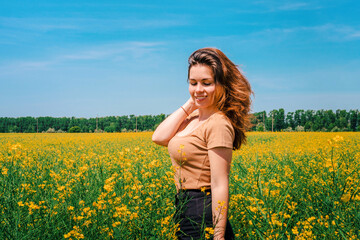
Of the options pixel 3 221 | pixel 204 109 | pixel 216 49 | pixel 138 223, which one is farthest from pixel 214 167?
pixel 3 221

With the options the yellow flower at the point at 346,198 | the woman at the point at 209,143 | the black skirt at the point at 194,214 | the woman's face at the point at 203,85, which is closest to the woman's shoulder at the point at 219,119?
the woman at the point at 209,143

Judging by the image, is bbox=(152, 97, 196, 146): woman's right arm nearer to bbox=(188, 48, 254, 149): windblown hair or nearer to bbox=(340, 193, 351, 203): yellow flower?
bbox=(188, 48, 254, 149): windblown hair

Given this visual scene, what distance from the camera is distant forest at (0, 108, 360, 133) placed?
1917 inches

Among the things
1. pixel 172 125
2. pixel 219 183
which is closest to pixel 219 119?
pixel 219 183

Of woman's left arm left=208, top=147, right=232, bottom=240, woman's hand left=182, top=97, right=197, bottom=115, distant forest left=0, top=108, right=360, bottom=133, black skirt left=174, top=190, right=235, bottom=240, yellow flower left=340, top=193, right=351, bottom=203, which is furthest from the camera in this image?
distant forest left=0, top=108, right=360, bottom=133

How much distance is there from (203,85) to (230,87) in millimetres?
224

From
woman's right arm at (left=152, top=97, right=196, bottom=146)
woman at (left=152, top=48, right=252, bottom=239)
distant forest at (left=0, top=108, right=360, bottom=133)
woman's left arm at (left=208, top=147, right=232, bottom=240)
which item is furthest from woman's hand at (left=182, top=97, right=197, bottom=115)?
distant forest at (left=0, top=108, right=360, bottom=133)

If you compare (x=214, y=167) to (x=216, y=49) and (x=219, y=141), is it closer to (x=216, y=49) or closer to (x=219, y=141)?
(x=219, y=141)

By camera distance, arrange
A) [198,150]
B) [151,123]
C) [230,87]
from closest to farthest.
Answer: [198,150] < [230,87] < [151,123]

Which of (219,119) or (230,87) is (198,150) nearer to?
(219,119)

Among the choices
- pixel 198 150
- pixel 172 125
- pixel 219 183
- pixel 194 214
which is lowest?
pixel 194 214

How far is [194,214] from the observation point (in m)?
2.10

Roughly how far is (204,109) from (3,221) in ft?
6.31

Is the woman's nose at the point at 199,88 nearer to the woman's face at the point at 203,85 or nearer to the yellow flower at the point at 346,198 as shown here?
the woman's face at the point at 203,85
